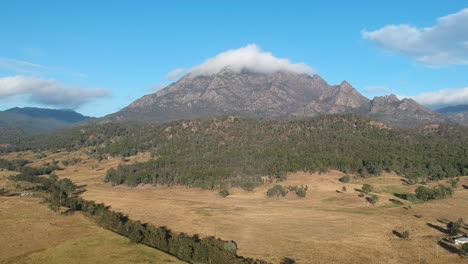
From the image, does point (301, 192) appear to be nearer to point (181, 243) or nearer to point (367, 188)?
point (367, 188)

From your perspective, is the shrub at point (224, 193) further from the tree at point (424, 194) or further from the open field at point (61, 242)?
the tree at point (424, 194)

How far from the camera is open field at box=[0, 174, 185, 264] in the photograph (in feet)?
273

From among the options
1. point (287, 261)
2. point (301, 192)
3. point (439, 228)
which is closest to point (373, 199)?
point (301, 192)

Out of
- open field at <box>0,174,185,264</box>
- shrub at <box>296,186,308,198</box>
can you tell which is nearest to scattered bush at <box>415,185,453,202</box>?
shrub at <box>296,186,308,198</box>

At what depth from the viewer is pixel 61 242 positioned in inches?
3767

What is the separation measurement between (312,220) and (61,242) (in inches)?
2961

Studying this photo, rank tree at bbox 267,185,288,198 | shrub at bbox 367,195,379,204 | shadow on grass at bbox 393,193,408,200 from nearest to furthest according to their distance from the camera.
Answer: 1. shrub at bbox 367,195,379,204
2. shadow on grass at bbox 393,193,408,200
3. tree at bbox 267,185,288,198

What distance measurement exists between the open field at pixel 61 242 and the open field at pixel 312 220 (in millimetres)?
23769

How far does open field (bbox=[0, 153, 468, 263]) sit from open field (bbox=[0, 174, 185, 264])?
23.8 metres

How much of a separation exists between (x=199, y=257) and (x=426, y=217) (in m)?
86.5

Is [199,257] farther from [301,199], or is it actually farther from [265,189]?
[265,189]

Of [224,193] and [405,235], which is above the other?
[224,193]

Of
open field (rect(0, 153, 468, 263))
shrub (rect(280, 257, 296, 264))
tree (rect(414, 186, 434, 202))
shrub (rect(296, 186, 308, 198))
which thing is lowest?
shrub (rect(280, 257, 296, 264))

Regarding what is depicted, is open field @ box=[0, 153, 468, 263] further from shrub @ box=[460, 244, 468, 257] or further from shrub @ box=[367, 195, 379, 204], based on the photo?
shrub @ box=[460, 244, 468, 257]
